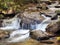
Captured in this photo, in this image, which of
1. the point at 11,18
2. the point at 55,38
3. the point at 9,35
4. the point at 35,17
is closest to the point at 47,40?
the point at 55,38

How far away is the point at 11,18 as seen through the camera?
13.0 metres

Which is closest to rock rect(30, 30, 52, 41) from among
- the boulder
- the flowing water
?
the flowing water

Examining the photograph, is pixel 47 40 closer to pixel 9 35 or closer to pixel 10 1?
pixel 9 35

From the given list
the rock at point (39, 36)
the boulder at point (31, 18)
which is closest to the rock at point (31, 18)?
the boulder at point (31, 18)

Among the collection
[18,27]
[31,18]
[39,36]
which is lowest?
[18,27]

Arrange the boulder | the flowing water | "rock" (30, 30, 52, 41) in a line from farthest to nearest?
the boulder < the flowing water < "rock" (30, 30, 52, 41)

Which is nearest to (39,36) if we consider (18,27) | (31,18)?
(31,18)

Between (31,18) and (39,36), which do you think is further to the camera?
(31,18)

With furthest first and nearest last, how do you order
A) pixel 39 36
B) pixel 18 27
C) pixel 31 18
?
pixel 18 27
pixel 31 18
pixel 39 36

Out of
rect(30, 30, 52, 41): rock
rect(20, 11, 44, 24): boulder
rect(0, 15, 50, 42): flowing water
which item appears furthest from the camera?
rect(20, 11, 44, 24): boulder

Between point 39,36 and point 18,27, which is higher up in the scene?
point 39,36

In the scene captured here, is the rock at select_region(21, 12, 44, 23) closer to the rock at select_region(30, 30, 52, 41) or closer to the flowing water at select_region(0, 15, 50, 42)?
the flowing water at select_region(0, 15, 50, 42)

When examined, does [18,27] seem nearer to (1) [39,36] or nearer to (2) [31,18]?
(2) [31,18]

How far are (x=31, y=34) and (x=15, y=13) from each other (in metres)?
3.78
